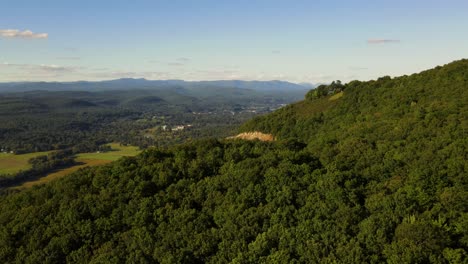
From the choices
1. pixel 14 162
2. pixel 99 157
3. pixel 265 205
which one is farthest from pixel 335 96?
pixel 14 162

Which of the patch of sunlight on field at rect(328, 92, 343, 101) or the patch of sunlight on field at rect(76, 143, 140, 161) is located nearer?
the patch of sunlight on field at rect(328, 92, 343, 101)

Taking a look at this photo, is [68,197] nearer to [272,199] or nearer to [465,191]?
[272,199]

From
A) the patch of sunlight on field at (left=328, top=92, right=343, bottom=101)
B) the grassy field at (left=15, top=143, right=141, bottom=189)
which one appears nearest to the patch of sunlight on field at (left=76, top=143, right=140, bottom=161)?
the grassy field at (left=15, top=143, right=141, bottom=189)

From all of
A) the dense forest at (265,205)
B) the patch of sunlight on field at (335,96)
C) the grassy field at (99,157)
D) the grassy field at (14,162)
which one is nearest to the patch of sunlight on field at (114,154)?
the grassy field at (99,157)

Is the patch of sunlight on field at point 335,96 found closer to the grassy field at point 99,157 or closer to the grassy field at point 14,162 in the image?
the grassy field at point 99,157

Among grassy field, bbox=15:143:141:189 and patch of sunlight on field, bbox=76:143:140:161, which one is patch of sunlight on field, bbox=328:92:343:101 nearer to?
grassy field, bbox=15:143:141:189

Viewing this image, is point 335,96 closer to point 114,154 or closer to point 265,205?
point 265,205

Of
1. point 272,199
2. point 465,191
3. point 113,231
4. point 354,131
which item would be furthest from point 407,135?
point 113,231
